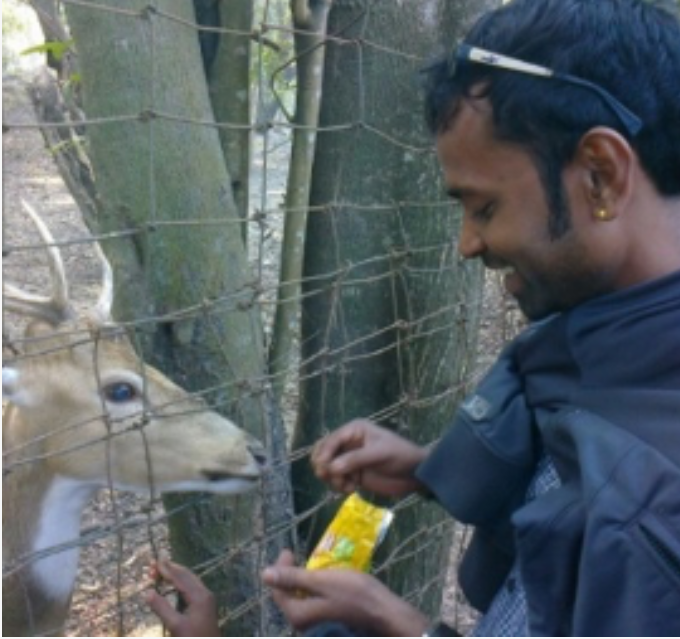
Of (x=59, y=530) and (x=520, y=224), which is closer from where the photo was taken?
(x=520, y=224)

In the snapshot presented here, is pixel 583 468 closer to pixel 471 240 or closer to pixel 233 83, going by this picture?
pixel 471 240

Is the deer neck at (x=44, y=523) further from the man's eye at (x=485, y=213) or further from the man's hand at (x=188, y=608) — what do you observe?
the man's eye at (x=485, y=213)

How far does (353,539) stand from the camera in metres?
1.77

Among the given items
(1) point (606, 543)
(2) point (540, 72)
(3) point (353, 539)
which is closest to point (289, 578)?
(3) point (353, 539)

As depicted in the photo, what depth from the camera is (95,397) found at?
2.79 metres

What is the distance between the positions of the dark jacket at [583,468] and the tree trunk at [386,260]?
3.55ft

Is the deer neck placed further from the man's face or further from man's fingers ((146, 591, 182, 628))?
the man's face

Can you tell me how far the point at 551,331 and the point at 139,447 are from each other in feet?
4.68

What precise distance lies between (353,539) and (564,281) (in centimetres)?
53

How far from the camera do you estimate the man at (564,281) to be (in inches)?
51.2

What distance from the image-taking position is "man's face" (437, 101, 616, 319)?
1457 mm

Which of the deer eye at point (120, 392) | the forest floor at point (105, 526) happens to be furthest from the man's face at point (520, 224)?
the deer eye at point (120, 392)

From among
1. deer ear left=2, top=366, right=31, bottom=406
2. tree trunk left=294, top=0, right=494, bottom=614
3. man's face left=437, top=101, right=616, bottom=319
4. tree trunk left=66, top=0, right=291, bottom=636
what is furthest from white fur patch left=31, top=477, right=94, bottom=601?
man's face left=437, top=101, right=616, bottom=319

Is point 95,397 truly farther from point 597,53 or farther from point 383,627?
point 597,53
